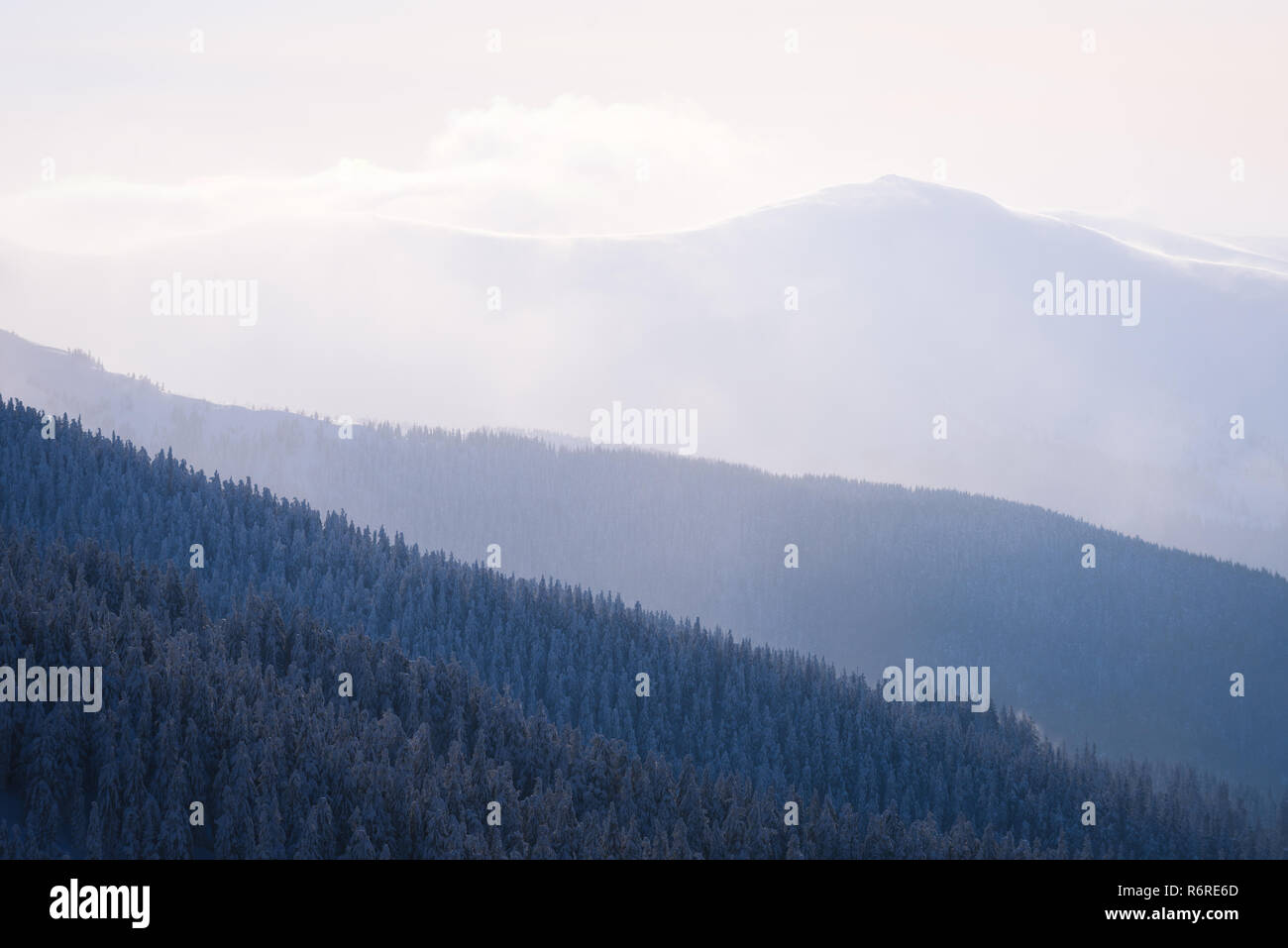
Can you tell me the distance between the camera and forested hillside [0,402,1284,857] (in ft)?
212

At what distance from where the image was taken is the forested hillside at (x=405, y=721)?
212 feet

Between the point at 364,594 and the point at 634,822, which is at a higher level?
the point at 364,594

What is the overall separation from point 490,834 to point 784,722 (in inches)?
3311

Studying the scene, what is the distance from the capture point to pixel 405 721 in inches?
3861

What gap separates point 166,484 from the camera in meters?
155

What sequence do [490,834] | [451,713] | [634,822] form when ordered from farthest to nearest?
[451,713] → [634,822] → [490,834]

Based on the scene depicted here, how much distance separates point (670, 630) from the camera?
559 feet

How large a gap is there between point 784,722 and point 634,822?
73.1 m
